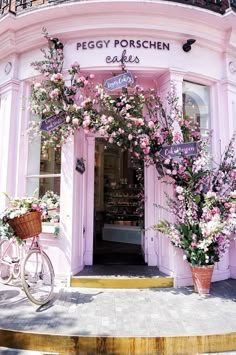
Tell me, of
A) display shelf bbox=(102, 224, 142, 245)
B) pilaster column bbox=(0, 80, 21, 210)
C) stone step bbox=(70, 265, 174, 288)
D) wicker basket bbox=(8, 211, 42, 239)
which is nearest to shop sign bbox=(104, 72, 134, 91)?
pilaster column bbox=(0, 80, 21, 210)

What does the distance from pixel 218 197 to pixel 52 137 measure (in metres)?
2.63

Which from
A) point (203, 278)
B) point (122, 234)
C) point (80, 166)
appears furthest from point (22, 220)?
point (122, 234)

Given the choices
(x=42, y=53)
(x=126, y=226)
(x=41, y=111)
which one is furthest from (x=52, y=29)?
(x=126, y=226)

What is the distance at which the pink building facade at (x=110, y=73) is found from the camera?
4.46 meters

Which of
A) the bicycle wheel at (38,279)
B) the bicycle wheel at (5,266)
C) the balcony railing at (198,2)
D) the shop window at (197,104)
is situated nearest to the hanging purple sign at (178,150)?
the shop window at (197,104)

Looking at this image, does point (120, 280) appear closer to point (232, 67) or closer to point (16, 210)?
point (16, 210)

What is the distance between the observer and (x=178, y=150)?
411 centimetres

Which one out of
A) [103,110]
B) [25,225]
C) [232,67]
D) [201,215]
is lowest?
[25,225]

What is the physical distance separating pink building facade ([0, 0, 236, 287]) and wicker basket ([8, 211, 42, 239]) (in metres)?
0.81

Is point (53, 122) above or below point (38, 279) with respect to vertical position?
above

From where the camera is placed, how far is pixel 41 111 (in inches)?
175

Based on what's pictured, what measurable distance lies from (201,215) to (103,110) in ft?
7.10

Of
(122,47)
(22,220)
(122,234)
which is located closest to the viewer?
(22,220)

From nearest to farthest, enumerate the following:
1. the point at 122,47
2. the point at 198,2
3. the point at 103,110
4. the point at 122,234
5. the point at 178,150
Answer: the point at 178,150, the point at 103,110, the point at 122,47, the point at 198,2, the point at 122,234
